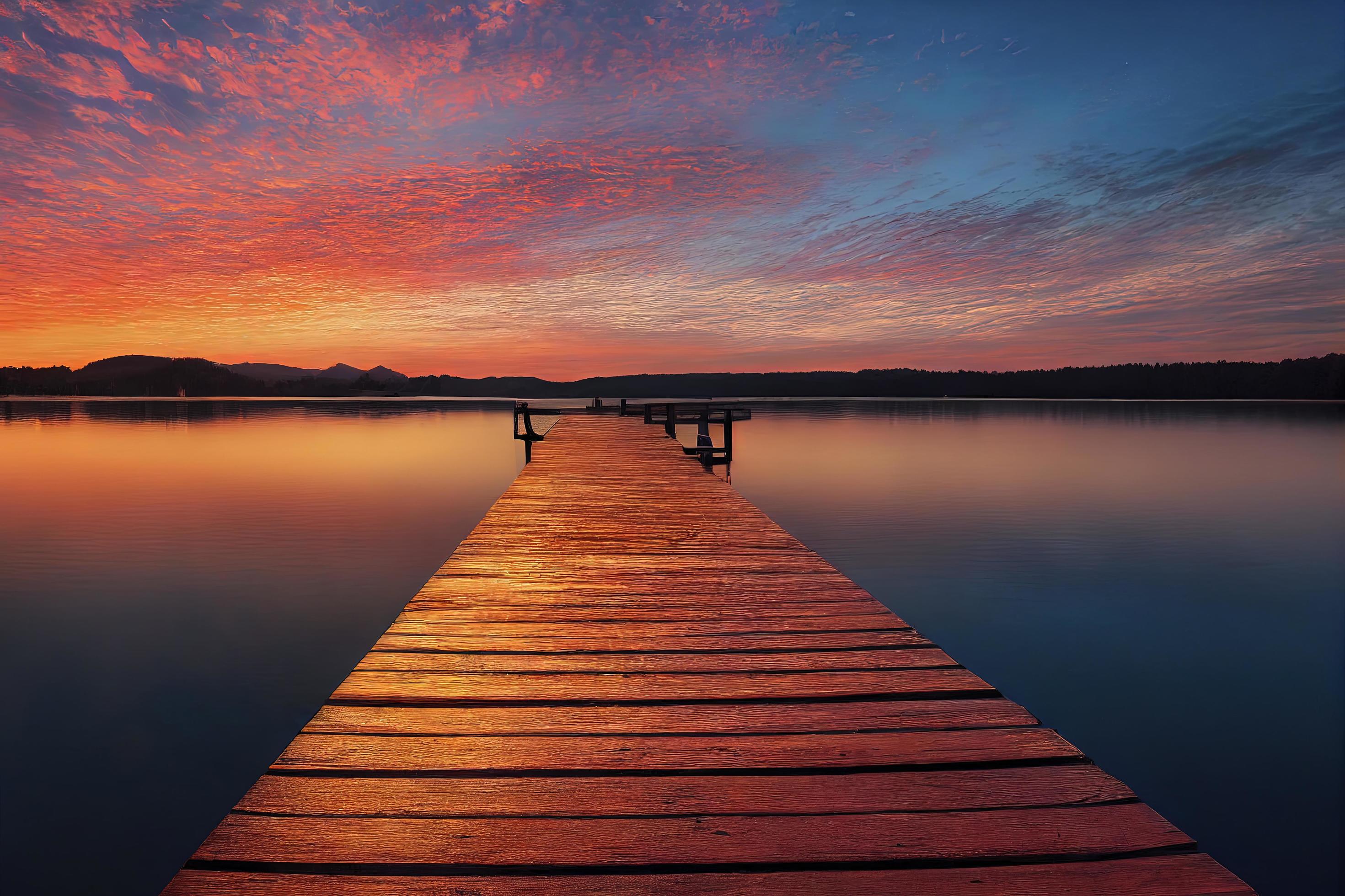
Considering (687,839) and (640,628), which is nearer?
(687,839)

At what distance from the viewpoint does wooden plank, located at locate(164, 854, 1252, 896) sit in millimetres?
1568

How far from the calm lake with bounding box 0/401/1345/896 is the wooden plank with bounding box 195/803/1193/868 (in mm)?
4471

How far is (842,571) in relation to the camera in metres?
12.4

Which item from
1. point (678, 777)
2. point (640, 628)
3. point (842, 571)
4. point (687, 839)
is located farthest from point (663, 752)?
point (842, 571)

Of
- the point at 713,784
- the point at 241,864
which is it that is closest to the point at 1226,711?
the point at 713,784

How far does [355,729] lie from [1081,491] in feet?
77.5

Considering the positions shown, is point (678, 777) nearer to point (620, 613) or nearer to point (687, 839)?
point (687, 839)

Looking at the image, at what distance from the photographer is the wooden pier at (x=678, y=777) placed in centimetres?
164

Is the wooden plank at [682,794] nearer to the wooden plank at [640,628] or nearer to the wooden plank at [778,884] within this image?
the wooden plank at [778,884]

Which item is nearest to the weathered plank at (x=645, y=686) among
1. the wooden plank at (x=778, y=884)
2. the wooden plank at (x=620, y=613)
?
the wooden plank at (x=620, y=613)

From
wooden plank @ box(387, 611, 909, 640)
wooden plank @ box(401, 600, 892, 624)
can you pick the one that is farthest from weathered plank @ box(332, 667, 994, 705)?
wooden plank @ box(401, 600, 892, 624)

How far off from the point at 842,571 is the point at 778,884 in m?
11.3

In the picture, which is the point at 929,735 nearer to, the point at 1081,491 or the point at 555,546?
the point at 555,546

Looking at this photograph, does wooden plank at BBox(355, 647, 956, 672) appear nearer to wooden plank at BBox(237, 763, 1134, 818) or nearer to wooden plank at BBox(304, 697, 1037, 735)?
wooden plank at BBox(304, 697, 1037, 735)
